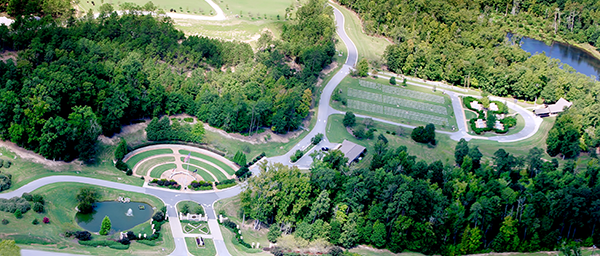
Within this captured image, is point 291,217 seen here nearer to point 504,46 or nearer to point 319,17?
point 319,17

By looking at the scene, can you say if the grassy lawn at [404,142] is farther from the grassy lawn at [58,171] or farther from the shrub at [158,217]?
the grassy lawn at [58,171]

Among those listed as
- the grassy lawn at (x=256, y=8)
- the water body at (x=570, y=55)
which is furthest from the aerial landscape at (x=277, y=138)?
the water body at (x=570, y=55)

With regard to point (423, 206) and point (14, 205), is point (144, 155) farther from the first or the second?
point (423, 206)

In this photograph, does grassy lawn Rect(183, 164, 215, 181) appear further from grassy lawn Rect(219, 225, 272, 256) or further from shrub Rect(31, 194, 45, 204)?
shrub Rect(31, 194, 45, 204)

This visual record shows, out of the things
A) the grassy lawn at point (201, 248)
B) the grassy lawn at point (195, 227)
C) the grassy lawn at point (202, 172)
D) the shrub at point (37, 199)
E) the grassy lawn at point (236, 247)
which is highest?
the shrub at point (37, 199)

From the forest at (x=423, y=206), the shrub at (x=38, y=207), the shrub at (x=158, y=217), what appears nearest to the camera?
the shrub at (x=38, y=207)

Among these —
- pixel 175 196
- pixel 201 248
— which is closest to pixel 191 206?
pixel 175 196

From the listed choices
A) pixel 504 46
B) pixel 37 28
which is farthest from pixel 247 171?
pixel 504 46
